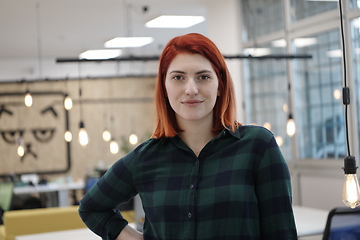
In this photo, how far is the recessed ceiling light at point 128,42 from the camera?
9.68 meters

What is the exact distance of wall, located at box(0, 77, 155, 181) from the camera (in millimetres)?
11305

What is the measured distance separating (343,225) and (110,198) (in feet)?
4.89

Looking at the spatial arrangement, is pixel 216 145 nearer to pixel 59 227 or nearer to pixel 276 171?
pixel 276 171

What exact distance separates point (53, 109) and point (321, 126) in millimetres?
7020

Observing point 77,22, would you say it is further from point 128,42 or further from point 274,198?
point 274,198

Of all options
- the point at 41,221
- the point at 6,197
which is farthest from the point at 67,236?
the point at 6,197

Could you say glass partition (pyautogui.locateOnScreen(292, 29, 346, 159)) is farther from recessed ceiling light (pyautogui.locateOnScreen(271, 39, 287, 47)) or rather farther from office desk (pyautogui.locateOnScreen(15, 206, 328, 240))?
office desk (pyautogui.locateOnScreen(15, 206, 328, 240))

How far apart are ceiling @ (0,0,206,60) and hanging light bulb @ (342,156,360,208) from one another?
18.7 ft

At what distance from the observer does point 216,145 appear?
156cm

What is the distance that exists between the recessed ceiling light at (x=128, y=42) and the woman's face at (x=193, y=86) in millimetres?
8127

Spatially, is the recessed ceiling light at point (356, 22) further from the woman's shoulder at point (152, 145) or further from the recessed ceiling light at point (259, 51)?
the woman's shoulder at point (152, 145)

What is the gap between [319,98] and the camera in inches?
244

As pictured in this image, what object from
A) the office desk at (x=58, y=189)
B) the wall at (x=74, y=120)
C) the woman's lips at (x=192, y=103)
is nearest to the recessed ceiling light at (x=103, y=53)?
the wall at (x=74, y=120)

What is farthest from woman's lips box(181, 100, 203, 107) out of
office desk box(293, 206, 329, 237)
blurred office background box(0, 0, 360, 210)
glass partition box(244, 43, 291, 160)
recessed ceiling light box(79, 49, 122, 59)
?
recessed ceiling light box(79, 49, 122, 59)
